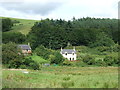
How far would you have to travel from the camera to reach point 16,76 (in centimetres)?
2058

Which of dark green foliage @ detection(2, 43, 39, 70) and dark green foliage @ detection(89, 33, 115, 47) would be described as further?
dark green foliage @ detection(89, 33, 115, 47)

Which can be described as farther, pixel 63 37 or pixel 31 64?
pixel 63 37

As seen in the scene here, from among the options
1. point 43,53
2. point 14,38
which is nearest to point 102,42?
point 43,53

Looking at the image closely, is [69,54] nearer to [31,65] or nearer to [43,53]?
[43,53]

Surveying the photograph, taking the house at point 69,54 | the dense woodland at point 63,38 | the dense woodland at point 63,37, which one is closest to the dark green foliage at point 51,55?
the house at point 69,54

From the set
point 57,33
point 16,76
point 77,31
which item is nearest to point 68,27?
point 77,31

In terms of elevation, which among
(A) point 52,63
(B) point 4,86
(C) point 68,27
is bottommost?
(A) point 52,63

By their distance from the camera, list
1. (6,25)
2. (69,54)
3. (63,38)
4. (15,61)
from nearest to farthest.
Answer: (15,61) → (69,54) → (63,38) → (6,25)

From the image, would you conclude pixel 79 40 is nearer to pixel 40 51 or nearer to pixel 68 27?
pixel 68 27

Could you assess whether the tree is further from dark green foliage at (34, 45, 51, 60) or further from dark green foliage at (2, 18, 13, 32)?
dark green foliage at (2, 18, 13, 32)

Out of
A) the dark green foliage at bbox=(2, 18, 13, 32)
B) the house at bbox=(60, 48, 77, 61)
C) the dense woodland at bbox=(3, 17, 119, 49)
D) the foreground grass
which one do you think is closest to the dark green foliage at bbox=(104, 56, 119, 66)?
the house at bbox=(60, 48, 77, 61)

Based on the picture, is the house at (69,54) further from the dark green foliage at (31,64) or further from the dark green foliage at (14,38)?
the dark green foliage at (14,38)

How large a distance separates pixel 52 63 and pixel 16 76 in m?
29.7

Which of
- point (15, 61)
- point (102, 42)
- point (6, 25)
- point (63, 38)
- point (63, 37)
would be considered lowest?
point (15, 61)
